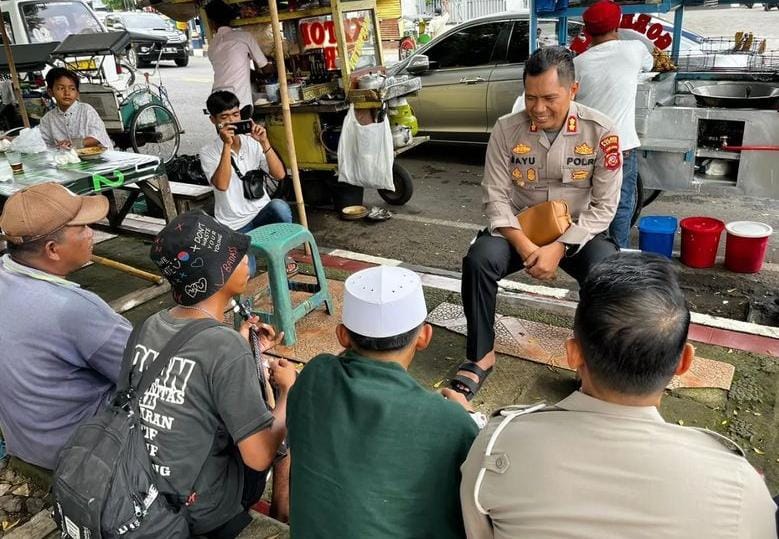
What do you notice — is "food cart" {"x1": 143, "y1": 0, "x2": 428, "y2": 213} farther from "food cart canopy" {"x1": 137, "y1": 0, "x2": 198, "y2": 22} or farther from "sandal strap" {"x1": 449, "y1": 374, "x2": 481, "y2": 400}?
"sandal strap" {"x1": 449, "y1": 374, "x2": 481, "y2": 400}

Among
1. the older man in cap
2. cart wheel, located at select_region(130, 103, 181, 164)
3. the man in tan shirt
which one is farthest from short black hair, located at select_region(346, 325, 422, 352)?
cart wheel, located at select_region(130, 103, 181, 164)

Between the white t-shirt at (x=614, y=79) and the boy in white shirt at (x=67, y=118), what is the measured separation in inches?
156

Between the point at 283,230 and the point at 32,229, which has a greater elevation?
the point at 32,229

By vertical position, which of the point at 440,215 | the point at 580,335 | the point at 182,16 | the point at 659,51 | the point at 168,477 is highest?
the point at 182,16

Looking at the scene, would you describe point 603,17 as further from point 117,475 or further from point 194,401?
point 117,475

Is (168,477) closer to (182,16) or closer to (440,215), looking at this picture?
(440,215)

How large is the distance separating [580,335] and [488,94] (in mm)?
5941

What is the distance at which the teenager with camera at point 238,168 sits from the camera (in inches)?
152

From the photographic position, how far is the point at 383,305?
1508 mm

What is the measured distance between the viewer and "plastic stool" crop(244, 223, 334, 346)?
3.28 metres

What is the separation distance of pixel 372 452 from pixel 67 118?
5.26m

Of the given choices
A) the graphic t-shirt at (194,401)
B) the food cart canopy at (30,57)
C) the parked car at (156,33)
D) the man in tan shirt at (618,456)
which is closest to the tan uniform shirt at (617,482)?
the man in tan shirt at (618,456)

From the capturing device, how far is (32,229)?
2.05 m

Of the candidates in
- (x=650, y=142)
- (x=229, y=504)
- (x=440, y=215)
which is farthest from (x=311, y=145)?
(x=229, y=504)
